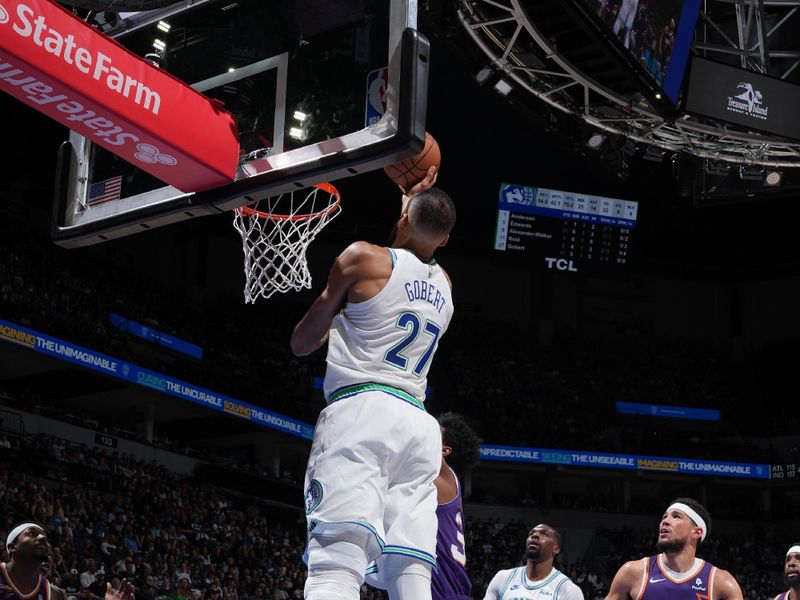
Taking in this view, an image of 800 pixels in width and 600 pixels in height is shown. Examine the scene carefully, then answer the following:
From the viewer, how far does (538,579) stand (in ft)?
22.0

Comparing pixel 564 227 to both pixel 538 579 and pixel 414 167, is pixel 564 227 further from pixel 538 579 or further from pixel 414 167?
pixel 414 167

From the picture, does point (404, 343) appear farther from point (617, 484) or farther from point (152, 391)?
point (617, 484)

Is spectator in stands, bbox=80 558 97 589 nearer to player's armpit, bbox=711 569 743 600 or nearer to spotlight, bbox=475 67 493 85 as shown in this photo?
spotlight, bbox=475 67 493 85

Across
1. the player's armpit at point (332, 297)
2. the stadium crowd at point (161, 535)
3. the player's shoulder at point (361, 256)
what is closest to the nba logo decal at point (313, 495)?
the player's armpit at point (332, 297)

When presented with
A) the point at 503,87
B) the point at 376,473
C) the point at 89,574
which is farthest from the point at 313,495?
the point at 89,574

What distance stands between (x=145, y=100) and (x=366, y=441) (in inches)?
82.4

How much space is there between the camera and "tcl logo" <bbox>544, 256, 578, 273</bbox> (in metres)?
21.5

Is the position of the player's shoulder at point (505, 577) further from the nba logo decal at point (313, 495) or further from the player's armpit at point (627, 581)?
the nba logo decal at point (313, 495)

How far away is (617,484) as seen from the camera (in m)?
31.0

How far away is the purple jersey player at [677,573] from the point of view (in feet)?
19.7

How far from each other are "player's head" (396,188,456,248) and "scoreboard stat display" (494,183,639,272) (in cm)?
1779

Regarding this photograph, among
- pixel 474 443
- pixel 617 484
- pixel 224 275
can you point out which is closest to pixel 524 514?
pixel 617 484

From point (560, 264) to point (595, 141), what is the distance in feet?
24.3

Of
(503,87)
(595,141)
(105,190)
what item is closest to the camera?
(105,190)
